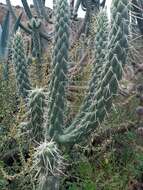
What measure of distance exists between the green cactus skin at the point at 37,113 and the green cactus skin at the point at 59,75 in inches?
2.8

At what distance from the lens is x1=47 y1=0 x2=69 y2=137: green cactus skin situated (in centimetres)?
403

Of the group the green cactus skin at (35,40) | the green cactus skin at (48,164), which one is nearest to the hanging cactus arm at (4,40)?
the green cactus skin at (35,40)

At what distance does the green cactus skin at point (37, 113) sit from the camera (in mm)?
4023

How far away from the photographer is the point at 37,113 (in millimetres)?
4125

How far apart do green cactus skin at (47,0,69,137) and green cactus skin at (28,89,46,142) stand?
0.23 feet

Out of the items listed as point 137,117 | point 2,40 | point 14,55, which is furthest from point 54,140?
point 2,40

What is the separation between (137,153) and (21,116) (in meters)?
1.52

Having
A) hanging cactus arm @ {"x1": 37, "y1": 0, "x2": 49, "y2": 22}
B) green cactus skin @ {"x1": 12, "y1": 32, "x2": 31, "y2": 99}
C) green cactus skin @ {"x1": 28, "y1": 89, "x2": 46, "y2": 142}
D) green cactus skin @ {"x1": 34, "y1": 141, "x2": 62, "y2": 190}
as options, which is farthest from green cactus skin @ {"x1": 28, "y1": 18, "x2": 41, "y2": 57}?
green cactus skin @ {"x1": 34, "y1": 141, "x2": 62, "y2": 190}

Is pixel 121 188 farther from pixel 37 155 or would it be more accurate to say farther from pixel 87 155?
pixel 37 155

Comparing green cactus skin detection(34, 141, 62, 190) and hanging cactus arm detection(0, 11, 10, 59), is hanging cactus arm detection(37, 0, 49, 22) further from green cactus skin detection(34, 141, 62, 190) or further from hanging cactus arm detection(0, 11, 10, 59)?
green cactus skin detection(34, 141, 62, 190)

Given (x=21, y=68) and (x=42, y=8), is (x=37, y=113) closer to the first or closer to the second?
(x=21, y=68)

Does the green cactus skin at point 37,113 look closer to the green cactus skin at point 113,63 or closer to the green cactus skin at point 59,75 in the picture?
the green cactus skin at point 59,75

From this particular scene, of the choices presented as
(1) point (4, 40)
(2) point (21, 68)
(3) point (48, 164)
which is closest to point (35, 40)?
(2) point (21, 68)

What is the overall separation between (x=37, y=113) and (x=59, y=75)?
354mm
